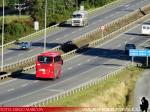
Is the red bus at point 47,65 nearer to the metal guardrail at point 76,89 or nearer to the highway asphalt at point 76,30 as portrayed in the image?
the metal guardrail at point 76,89

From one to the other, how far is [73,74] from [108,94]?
12.4 metres

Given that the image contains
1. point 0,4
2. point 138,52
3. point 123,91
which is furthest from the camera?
point 0,4

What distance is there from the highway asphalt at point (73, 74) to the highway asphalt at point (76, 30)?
27.7 feet

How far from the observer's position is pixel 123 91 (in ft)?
212

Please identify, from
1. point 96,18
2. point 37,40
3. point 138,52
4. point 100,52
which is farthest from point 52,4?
point 138,52

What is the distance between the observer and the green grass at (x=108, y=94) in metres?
55.3

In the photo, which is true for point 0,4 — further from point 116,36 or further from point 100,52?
point 100,52

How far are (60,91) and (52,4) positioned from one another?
8747cm

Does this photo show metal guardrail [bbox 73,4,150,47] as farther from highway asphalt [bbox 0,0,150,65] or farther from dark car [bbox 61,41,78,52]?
dark car [bbox 61,41,78,52]

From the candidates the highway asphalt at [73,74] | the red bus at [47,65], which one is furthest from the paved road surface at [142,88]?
the red bus at [47,65]

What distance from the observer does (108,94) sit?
61219mm

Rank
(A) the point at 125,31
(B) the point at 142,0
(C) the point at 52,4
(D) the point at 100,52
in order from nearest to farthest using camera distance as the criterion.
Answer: (D) the point at 100,52, (A) the point at 125,31, (C) the point at 52,4, (B) the point at 142,0

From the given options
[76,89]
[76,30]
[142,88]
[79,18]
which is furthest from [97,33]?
[76,89]

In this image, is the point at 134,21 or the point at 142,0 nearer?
the point at 134,21
